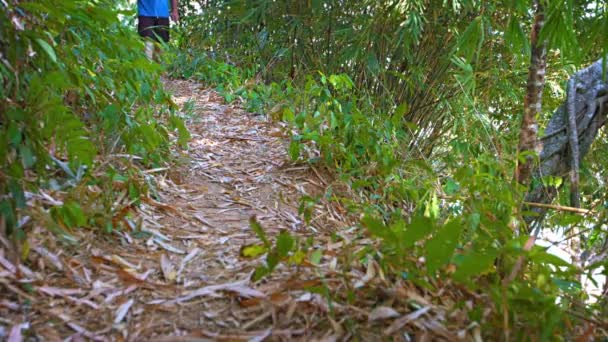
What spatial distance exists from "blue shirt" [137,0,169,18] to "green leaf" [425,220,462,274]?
139 inches

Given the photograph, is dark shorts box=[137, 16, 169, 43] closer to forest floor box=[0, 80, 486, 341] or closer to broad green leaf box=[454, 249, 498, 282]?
forest floor box=[0, 80, 486, 341]

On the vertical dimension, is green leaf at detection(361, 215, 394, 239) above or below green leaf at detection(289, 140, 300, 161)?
below

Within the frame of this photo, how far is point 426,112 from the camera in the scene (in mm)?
3809

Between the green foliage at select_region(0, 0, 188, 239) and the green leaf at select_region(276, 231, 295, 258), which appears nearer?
the green leaf at select_region(276, 231, 295, 258)

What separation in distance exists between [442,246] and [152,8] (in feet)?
11.7

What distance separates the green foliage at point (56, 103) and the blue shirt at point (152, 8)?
7.47 ft

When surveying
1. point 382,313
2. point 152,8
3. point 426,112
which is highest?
point 152,8

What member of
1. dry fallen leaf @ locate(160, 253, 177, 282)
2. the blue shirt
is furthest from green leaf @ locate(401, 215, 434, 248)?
the blue shirt

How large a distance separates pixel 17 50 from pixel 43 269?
51 centimetres

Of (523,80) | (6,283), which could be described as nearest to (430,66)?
(523,80)

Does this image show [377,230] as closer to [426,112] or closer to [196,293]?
[196,293]

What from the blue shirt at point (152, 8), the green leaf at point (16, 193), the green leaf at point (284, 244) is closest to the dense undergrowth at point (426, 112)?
the green leaf at point (284, 244)

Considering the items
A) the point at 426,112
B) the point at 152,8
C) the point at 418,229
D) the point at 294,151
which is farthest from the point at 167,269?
the point at 152,8

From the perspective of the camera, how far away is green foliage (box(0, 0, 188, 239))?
117cm
